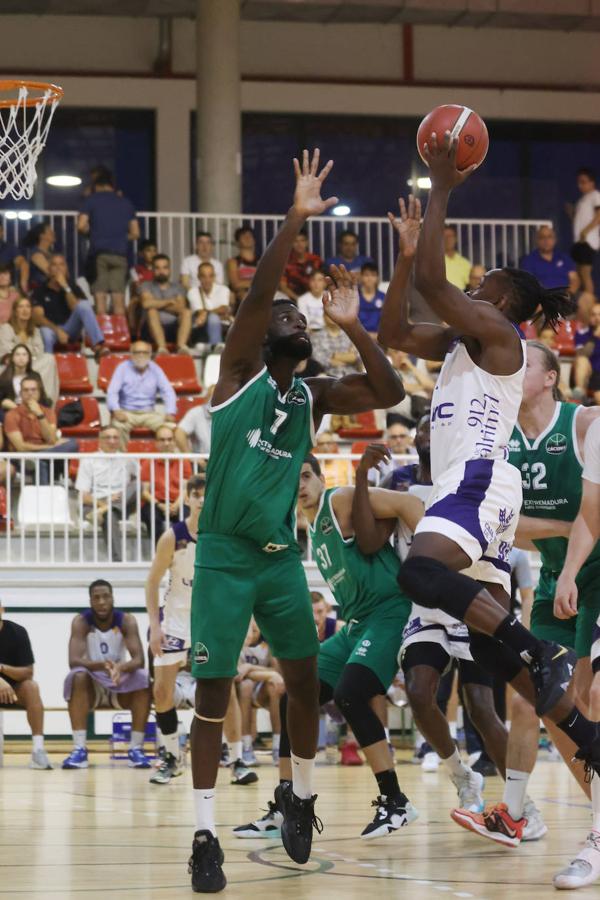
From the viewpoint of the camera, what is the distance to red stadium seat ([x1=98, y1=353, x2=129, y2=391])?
15934mm

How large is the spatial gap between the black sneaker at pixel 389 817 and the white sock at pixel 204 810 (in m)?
1.33

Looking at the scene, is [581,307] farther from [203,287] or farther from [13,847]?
[13,847]

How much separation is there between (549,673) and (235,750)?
5.25m

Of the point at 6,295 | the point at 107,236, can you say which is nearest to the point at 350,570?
the point at 6,295

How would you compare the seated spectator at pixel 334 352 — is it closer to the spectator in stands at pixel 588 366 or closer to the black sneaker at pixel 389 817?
the spectator in stands at pixel 588 366

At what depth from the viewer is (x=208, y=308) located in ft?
A: 55.8

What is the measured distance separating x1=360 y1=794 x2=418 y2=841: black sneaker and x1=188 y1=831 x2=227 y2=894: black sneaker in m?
1.39

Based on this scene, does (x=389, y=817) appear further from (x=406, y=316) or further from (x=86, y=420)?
(x=86, y=420)

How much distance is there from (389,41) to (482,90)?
156 centimetres

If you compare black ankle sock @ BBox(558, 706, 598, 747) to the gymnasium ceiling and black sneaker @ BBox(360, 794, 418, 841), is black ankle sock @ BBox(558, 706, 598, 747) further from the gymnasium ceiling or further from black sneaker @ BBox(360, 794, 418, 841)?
the gymnasium ceiling

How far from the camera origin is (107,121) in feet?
65.5

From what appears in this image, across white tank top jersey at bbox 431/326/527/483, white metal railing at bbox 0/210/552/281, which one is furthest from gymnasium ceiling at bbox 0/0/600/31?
white tank top jersey at bbox 431/326/527/483

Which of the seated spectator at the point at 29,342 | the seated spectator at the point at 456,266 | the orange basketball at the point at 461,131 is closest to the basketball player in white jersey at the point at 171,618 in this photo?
the orange basketball at the point at 461,131

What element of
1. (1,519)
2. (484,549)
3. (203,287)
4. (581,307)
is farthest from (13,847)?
(581,307)
